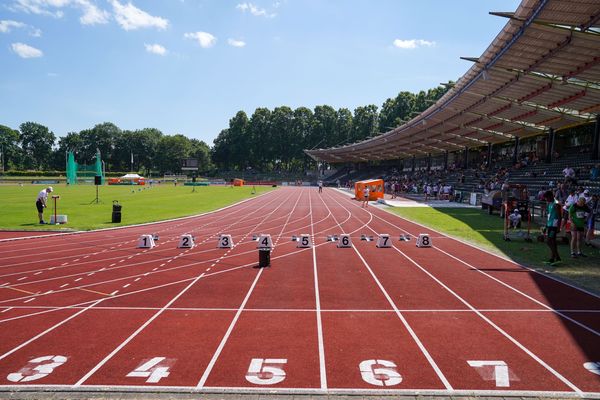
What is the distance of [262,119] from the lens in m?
128

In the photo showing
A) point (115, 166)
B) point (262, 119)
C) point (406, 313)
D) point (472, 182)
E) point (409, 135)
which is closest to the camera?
point (406, 313)

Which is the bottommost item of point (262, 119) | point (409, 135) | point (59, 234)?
point (59, 234)

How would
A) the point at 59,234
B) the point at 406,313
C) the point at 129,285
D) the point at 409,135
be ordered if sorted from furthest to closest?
1. the point at 409,135
2. the point at 59,234
3. the point at 129,285
4. the point at 406,313

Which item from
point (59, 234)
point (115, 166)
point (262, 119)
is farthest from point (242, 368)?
point (115, 166)

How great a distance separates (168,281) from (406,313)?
→ 18.1 feet

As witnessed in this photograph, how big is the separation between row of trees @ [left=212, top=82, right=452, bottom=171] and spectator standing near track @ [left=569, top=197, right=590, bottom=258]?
3968 inches

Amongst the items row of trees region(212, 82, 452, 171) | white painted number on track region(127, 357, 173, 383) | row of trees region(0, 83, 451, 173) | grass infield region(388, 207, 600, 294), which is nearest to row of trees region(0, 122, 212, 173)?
row of trees region(0, 83, 451, 173)

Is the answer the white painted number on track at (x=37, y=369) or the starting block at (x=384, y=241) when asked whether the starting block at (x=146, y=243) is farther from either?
the white painted number on track at (x=37, y=369)

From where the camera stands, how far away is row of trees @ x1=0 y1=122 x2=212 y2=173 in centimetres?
13438

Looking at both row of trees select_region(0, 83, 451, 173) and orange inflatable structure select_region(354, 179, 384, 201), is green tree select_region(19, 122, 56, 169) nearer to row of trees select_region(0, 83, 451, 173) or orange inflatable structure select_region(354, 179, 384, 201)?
row of trees select_region(0, 83, 451, 173)

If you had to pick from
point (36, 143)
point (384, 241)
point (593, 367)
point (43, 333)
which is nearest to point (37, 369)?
point (43, 333)

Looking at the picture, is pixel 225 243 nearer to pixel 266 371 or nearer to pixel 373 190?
pixel 266 371

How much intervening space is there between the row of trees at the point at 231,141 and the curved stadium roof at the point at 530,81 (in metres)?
Answer: 66.0

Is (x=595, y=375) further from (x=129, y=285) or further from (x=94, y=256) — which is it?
(x=94, y=256)
